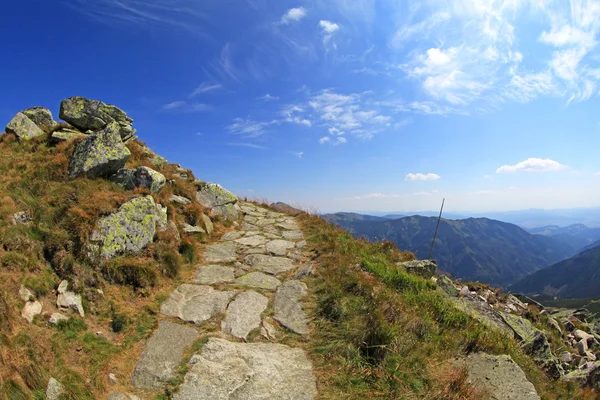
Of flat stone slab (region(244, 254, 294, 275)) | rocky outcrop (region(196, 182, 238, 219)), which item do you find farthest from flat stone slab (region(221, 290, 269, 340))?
rocky outcrop (region(196, 182, 238, 219))

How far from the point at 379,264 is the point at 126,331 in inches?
284

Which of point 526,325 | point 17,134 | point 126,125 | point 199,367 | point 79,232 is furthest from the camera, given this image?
point 126,125

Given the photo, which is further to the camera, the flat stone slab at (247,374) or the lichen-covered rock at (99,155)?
the lichen-covered rock at (99,155)

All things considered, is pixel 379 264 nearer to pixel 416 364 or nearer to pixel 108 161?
pixel 416 364

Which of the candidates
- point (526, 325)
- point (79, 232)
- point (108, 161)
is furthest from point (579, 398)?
point (108, 161)

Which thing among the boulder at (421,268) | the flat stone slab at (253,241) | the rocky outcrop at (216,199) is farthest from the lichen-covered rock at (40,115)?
the boulder at (421,268)

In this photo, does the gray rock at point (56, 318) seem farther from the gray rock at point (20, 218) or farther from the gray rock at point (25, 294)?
the gray rock at point (20, 218)

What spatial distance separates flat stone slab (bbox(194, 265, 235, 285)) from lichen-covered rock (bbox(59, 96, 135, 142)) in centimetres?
896

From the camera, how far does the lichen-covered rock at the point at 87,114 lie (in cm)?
1395

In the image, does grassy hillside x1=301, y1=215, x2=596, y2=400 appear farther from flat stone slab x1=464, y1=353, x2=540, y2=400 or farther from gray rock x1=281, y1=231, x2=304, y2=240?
gray rock x1=281, y1=231, x2=304, y2=240

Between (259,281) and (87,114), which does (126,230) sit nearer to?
(259,281)

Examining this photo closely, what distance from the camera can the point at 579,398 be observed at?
6398 millimetres

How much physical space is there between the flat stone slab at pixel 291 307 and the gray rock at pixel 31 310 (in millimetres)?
4334

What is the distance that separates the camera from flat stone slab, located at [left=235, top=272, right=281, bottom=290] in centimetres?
822
